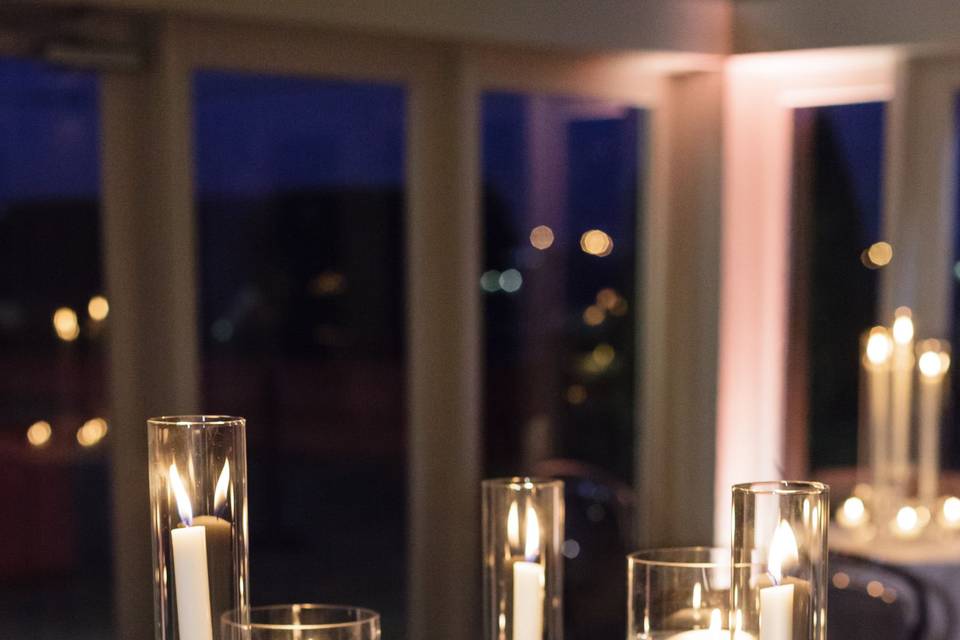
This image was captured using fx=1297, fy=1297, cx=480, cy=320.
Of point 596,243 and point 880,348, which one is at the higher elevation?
point 596,243

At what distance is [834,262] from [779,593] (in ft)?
11.5

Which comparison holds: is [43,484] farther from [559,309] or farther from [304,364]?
[559,309]

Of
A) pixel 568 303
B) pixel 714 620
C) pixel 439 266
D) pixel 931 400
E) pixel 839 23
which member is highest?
pixel 839 23

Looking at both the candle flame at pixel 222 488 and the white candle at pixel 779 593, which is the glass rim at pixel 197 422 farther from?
the white candle at pixel 779 593

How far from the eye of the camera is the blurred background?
3062mm

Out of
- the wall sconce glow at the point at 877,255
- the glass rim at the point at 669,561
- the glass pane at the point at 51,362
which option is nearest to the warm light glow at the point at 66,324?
the glass pane at the point at 51,362

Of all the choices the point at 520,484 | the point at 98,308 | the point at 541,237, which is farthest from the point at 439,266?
the point at 520,484

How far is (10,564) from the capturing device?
302 centimetres

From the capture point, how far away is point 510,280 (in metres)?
3.92

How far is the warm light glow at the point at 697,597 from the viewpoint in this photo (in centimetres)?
113

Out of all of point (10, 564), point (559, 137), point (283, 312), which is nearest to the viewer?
point (10, 564)

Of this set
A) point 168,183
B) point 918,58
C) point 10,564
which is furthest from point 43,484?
point 918,58

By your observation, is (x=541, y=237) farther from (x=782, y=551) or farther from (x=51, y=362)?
(x=782, y=551)

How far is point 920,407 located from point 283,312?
80.5 inches
